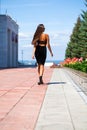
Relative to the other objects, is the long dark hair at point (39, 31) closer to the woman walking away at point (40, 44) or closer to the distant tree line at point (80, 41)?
the woman walking away at point (40, 44)

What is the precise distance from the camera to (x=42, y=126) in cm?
699

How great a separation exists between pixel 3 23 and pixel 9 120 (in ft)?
294

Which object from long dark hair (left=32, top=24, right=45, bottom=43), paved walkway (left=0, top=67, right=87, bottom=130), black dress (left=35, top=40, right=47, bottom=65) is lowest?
paved walkway (left=0, top=67, right=87, bottom=130)

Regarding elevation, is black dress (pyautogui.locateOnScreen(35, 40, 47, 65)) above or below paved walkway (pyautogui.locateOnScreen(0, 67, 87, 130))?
above

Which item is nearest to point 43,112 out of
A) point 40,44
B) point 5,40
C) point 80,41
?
point 40,44

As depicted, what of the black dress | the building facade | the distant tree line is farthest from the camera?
the building facade

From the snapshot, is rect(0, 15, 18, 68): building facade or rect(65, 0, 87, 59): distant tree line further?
rect(0, 15, 18, 68): building facade

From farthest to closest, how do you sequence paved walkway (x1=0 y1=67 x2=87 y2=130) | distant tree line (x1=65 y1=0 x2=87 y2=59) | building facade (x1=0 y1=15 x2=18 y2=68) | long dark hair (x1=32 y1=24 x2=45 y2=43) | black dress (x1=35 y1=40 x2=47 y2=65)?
building facade (x1=0 y1=15 x2=18 y2=68) < distant tree line (x1=65 y1=0 x2=87 y2=59) < black dress (x1=35 y1=40 x2=47 y2=65) < long dark hair (x1=32 y1=24 x2=45 y2=43) < paved walkway (x1=0 y1=67 x2=87 y2=130)

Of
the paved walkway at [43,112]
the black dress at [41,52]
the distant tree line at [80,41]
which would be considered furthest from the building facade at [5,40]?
the paved walkway at [43,112]

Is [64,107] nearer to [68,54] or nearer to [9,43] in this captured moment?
[9,43]

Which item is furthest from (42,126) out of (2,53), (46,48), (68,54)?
(68,54)

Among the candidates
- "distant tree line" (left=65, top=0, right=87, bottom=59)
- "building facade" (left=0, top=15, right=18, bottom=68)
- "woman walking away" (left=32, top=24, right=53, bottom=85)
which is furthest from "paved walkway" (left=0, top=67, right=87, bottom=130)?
"building facade" (left=0, top=15, right=18, bottom=68)

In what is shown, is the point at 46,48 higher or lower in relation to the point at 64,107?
higher

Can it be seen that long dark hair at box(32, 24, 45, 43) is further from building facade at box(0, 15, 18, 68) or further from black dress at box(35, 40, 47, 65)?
building facade at box(0, 15, 18, 68)
